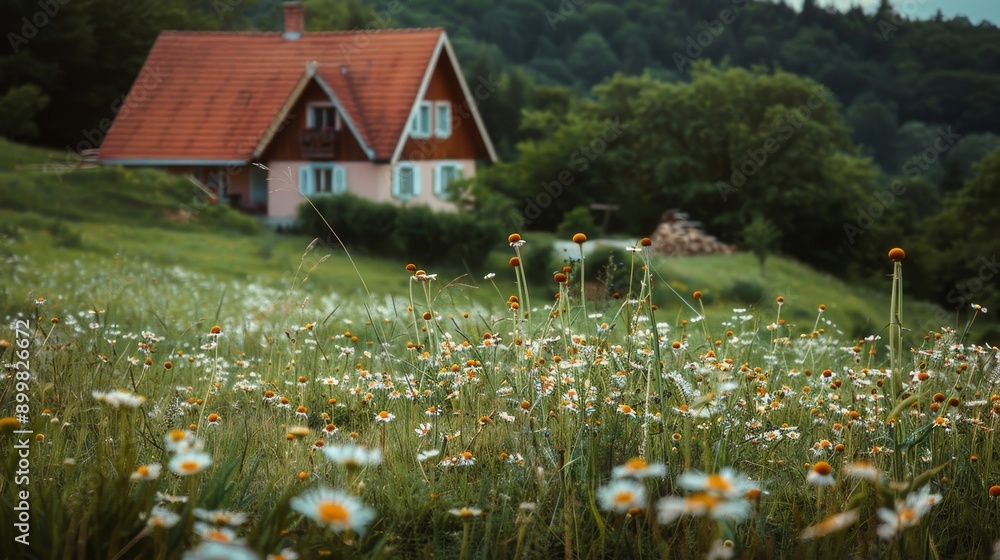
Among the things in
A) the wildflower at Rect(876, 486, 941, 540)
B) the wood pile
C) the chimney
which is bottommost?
the wood pile

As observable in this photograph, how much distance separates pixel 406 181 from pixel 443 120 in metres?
2.65

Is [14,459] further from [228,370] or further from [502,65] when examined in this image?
[502,65]

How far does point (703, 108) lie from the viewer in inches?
1688

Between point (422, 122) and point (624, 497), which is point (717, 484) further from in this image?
point (422, 122)

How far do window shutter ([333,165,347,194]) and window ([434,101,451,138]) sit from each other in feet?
11.5

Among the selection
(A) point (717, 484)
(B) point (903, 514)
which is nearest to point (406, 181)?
(B) point (903, 514)

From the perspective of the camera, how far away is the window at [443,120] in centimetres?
3064

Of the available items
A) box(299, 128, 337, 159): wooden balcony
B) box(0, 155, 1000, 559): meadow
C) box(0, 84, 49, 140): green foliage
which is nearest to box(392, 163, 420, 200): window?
box(299, 128, 337, 159): wooden balcony

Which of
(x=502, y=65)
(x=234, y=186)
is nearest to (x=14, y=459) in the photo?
(x=234, y=186)

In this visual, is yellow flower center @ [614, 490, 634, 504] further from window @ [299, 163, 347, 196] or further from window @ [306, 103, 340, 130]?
window @ [306, 103, 340, 130]

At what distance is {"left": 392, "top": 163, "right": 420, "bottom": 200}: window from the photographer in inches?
1133

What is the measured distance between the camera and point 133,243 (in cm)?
1967

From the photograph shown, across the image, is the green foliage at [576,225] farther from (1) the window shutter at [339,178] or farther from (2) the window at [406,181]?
(1) the window shutter at [339,178]

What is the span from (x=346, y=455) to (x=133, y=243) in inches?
743
